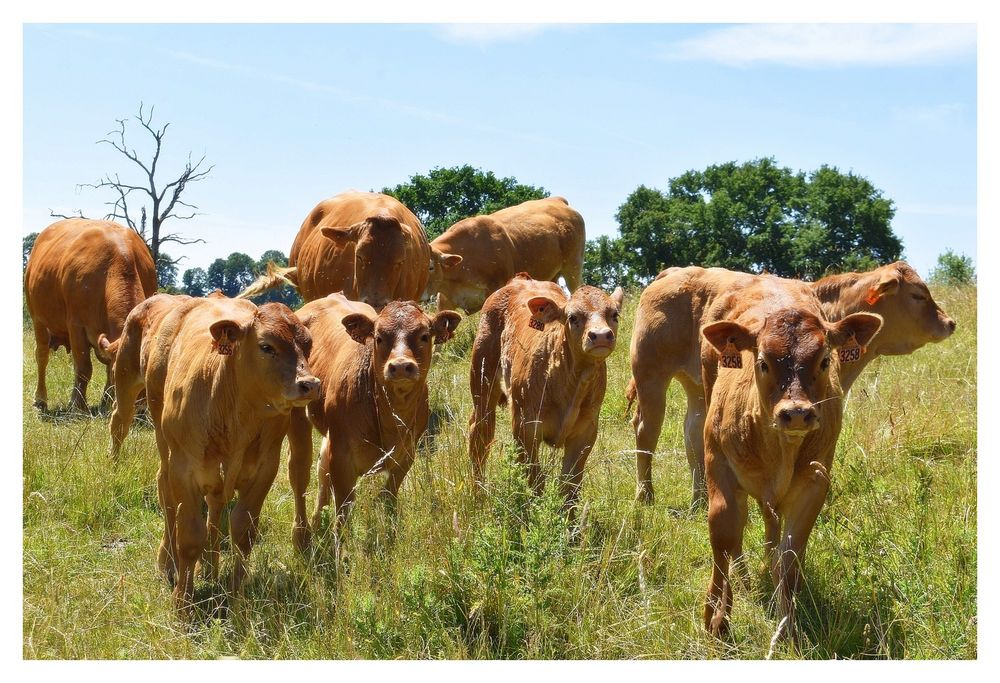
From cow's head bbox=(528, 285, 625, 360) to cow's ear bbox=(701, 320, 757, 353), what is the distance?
1207mm

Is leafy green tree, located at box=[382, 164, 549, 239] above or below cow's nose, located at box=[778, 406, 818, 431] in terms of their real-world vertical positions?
above

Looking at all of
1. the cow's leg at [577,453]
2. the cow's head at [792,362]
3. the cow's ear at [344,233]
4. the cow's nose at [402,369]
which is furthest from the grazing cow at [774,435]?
the cow's ear at [344,233]

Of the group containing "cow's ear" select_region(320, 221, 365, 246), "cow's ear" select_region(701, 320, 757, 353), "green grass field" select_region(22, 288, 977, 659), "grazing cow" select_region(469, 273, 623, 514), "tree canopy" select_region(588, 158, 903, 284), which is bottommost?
"green grass field" select_region(22, 288, 977, 659)

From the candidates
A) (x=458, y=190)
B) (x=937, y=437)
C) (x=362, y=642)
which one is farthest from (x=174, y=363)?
(x=458, y=190)

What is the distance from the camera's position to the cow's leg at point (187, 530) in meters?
6.10

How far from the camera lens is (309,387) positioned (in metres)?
5.65

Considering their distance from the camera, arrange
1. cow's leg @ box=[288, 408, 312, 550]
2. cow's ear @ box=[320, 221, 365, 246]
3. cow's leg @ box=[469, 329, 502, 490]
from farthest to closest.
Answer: cow's ear @ box=[320, 221, 365, 246]
cow's leg @ box=[469, 329, 502, 490]
cow's leg @ box=[288, 408, 312, 550]

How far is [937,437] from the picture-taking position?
28.8 feet

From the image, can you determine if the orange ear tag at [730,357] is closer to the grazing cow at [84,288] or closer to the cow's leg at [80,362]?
the grazing cow at [84,288]

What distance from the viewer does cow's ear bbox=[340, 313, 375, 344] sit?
22.2ft

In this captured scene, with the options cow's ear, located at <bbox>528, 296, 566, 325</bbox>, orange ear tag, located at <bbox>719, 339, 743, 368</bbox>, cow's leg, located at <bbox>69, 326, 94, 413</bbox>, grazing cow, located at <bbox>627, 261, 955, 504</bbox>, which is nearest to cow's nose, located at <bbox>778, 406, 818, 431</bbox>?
orange ear tag, located at <bbox>719, 339, 743, 368</bbox>

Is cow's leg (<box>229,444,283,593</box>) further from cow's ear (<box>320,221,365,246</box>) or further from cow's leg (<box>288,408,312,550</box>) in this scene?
cow's ear (<box>320,221,365,246</box>)

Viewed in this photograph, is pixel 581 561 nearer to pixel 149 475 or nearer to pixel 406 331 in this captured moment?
pixel 406 331
